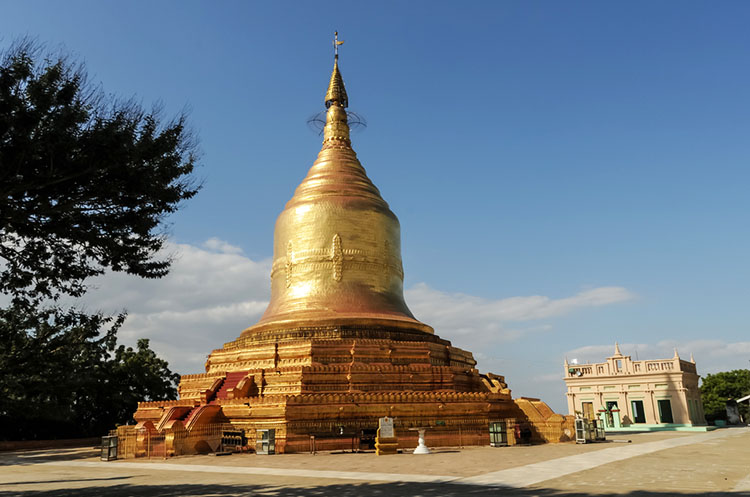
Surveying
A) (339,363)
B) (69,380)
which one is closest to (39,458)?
(69,380)

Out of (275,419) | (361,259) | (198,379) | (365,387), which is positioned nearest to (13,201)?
(275,419)

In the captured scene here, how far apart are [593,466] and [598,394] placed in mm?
30065

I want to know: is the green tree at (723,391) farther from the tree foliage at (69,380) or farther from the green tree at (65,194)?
the green tree at (65,194)

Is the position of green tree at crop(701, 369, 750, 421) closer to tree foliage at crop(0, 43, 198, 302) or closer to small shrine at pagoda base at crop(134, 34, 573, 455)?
small shrine at pagoda base at crop(134, 34, 573, 455)

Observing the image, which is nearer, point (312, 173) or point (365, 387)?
point (365, 387)

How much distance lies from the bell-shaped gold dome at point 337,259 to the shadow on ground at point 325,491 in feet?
46.3

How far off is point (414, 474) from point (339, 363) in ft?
34.6

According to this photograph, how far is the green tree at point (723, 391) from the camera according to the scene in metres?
49.0

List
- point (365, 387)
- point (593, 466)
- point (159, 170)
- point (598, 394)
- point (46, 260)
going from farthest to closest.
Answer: point (598, 394)
point (365, 387)
point (593, 466)
point (46, 260)
point (159, 170)

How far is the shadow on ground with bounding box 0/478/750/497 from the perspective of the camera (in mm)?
9516

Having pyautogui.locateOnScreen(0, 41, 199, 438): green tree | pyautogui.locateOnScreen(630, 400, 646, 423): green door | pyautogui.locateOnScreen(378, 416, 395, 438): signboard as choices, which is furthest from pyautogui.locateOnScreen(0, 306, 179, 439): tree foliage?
pyautogui.locateOnScreen(630, 400, 646, 423): green door

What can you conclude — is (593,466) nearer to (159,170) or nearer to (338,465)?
(338,465)

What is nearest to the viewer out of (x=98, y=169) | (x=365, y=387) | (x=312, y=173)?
(x=98, y=169)

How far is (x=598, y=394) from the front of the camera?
4109 centimetres
